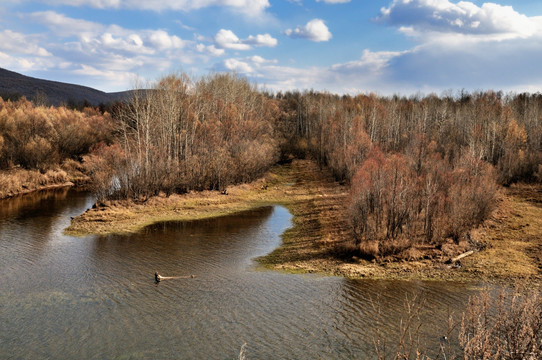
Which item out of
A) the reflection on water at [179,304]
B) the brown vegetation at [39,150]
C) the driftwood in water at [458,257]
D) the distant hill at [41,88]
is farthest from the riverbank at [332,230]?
the distant hill at [41,88]

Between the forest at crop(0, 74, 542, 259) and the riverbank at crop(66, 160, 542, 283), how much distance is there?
132cm

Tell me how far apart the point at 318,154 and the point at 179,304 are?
52625 millimetres

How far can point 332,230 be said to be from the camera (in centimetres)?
2794

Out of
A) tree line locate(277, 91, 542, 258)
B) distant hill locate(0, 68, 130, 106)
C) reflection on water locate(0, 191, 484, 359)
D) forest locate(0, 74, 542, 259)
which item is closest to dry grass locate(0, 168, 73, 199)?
forest locate(0, 74, 542, 259)

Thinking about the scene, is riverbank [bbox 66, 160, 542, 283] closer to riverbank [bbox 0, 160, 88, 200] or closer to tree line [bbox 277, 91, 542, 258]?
tree line [bbox 277, 91, 542, 258]

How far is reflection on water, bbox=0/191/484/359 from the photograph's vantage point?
13492 mm

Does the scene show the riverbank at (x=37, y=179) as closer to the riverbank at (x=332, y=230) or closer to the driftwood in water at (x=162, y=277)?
the riverbank at (x=332, y=230)

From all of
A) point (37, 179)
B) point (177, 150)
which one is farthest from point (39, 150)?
point (177, 150)

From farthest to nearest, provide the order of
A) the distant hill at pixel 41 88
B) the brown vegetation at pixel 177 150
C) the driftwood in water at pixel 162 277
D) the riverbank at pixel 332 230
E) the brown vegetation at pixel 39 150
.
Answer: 1. the distant hill at pixel 41 88
2. the brown vegetation at pixel 39 150
3. the brown vegetation at pixel 177 150
4. the riverbank at pixel 332 230
5. the driftwood in water at pixel 162 277

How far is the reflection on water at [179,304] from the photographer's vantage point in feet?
44.3

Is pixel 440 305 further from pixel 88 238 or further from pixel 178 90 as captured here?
pixel 178 90

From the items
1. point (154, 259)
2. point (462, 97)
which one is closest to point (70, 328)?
point (154, 259)

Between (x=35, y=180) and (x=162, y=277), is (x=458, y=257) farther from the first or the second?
(x=35, y=180)

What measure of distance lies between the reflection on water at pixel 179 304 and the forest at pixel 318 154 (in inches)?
243
